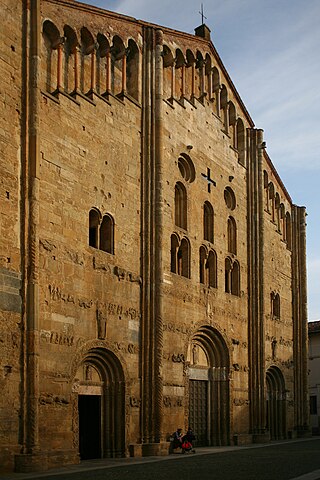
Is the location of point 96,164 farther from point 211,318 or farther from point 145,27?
point 211,318

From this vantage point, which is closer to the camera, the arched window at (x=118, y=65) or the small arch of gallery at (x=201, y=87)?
the arched window at (x=118, y=65)

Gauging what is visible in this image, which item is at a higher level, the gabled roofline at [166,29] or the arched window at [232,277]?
the gabled roofline at [166,29]

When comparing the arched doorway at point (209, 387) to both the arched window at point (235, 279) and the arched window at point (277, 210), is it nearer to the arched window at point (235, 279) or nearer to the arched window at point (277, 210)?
the arched window at point (235, 279)

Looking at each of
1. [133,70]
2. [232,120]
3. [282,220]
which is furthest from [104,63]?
[282,220]

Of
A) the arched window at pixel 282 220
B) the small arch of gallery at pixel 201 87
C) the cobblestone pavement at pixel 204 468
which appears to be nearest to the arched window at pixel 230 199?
the small arch of gallery at pixel 201 87

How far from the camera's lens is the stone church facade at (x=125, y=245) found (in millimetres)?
19641

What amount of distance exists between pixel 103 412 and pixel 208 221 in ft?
32.3

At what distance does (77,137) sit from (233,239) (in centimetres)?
1137

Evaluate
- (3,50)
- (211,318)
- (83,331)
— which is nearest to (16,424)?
(83,331)

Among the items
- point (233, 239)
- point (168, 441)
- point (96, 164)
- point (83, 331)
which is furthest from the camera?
point (233, 239)

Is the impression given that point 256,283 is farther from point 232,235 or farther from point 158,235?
point 158,235

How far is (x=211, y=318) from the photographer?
95.5ft

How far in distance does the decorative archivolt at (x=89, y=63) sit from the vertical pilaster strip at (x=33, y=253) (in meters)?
1.15

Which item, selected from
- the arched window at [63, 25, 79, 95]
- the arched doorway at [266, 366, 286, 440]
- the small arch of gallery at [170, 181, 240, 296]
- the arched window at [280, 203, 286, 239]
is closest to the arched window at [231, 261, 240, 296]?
the small arch of gallery at [170, 181, 240, 296]
